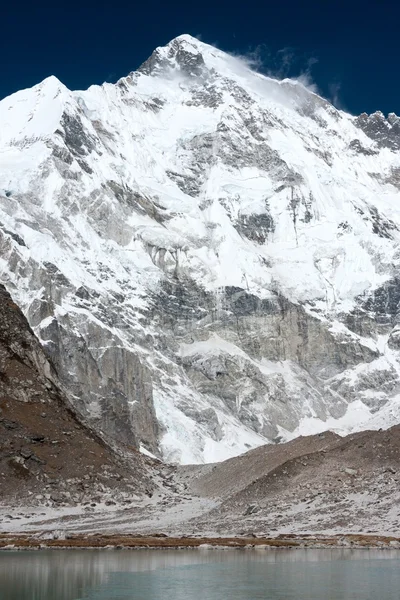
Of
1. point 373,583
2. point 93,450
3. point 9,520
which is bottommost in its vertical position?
point 373,583

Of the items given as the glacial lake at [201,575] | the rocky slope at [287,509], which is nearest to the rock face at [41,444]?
the rocky slope at [287,509]

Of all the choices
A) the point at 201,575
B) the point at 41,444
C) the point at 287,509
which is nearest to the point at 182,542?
Answer: the point at 287,509

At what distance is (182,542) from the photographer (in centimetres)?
7456

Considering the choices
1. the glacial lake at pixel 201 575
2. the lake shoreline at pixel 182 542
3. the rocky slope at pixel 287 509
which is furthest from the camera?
the rocky slope at pixel 287 509

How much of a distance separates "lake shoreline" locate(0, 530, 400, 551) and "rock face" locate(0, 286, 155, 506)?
1684cm

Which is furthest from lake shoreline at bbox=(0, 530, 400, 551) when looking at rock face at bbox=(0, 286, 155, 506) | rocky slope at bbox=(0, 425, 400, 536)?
rock face at bbox=(0, 286, 155, 506)

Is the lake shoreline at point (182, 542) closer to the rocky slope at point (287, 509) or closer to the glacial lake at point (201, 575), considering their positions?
the rocky slope at point (287, 509)

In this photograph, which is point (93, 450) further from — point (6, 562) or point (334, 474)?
point (6, 562)

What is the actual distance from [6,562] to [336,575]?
20602 mm

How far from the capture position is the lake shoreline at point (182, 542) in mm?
71125

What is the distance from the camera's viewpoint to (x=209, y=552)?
6844 centimetres

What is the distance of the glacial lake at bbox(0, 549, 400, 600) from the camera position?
47281mm

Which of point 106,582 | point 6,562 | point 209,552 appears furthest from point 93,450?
point 106,582

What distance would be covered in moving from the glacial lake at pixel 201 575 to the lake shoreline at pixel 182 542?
9.10 feet
